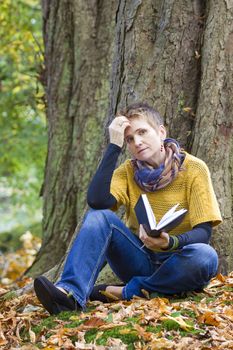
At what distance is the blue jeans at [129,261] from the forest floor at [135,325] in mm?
112

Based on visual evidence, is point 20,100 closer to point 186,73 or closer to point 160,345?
point 186,73

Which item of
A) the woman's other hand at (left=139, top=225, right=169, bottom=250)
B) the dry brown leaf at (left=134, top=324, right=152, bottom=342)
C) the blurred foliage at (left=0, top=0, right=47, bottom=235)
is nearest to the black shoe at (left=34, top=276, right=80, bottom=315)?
the woman's other hand at (left=139, top=225, right=169, bottom=250)

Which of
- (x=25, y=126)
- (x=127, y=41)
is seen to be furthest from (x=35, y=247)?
(x=127, y=41)

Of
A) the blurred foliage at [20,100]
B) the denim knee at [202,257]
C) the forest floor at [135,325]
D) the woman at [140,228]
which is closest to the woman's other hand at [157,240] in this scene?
the woman at [140,228]

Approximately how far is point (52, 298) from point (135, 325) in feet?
2.46

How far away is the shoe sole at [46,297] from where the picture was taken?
463cm

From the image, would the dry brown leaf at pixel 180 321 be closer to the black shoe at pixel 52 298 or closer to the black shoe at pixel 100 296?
the black shoe at pixel 52 298

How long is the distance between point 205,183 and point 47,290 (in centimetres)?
130

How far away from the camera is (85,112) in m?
7.85

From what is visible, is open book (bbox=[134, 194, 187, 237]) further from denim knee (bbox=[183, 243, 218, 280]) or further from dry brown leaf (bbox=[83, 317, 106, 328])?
dry brown leaf (bbox=[83, 317, 106, 328])

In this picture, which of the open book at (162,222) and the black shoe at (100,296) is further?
the black shoe at (100,296)

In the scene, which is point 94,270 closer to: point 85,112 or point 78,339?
point 78,339

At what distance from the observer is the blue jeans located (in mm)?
4773

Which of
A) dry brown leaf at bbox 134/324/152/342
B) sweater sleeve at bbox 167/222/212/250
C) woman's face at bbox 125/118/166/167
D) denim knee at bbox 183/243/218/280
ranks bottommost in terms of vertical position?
dry brown leaf at bbox 134/324/152/342
